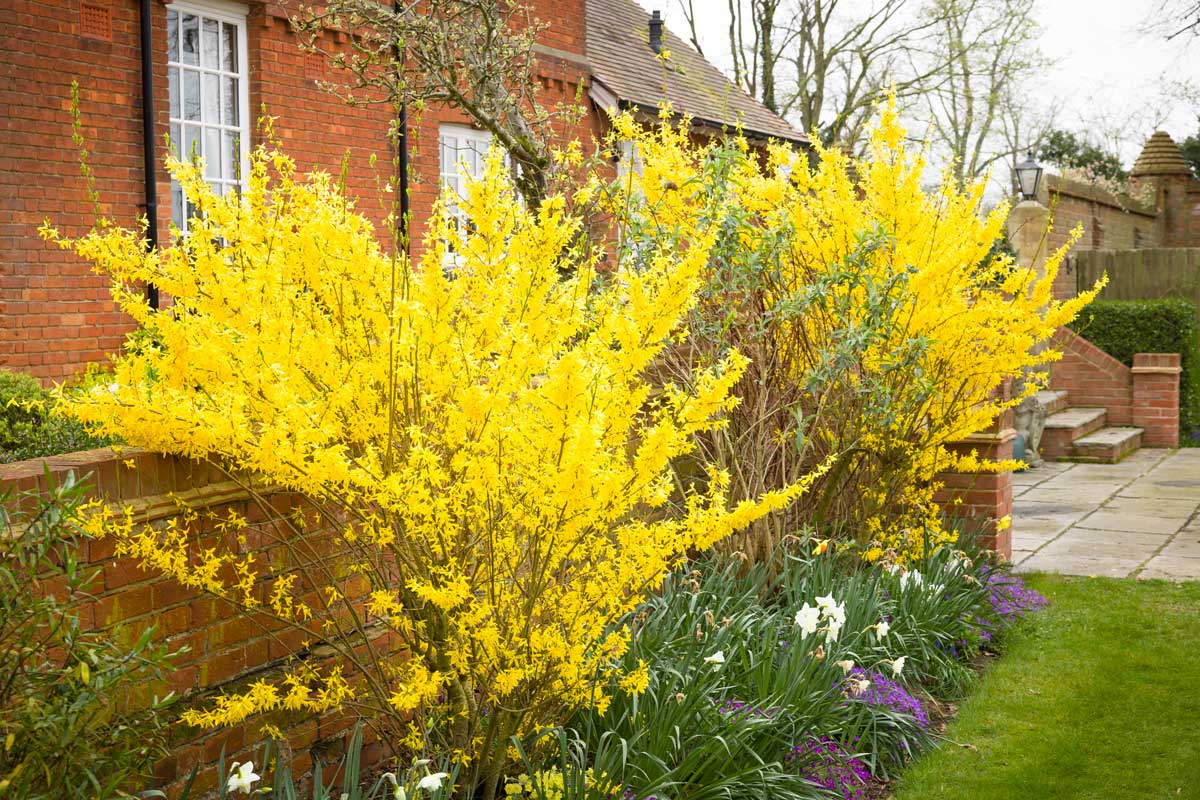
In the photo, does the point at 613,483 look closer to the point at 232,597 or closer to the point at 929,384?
the point at 232,597

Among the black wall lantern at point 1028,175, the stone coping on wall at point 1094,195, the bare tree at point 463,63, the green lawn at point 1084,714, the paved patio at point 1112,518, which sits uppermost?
the stone coping on wall at point 1094,195

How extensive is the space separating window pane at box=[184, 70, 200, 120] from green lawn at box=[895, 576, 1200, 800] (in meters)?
7.70

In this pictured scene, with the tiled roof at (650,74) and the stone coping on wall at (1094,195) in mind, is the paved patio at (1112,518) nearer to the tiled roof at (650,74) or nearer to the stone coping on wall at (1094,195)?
the stone coping on wall at (1094,195)

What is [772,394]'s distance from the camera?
20.1 ft

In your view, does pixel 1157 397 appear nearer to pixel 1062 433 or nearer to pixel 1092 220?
pixel 1062 433

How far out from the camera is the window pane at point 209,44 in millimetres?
10422

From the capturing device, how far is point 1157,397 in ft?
50.4

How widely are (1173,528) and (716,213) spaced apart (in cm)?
628

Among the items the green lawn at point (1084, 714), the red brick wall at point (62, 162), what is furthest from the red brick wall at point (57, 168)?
the green lawn at point (1084, 714)

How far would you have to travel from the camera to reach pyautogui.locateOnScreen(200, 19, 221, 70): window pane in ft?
34.2

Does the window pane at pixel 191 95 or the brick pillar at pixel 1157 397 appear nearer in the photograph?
the window pane at pixel 191 95

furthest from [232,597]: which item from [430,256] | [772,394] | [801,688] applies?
[772,394]

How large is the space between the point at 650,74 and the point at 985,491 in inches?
468

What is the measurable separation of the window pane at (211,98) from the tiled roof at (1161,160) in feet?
67.3
